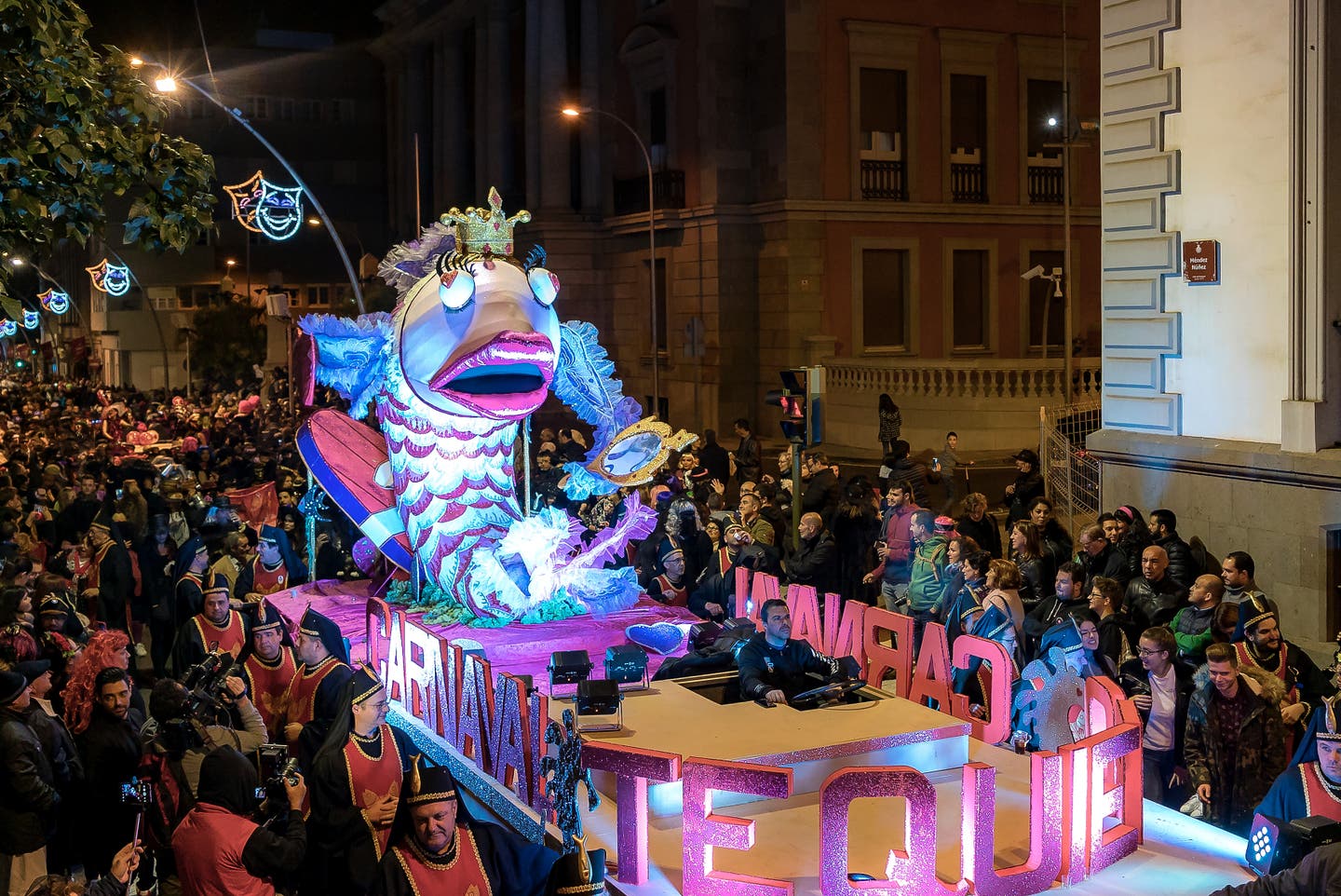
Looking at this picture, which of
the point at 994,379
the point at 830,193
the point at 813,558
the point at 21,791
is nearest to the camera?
the point at 21,791

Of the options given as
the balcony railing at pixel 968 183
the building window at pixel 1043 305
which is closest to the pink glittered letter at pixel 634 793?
the balcony railing at pixel 968 183

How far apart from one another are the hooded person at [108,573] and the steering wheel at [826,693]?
6925mm

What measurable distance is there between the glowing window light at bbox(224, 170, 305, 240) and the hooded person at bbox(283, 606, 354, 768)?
11972 mm

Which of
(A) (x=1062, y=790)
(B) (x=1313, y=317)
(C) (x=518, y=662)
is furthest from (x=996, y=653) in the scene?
(B) (x=1313, y=317)

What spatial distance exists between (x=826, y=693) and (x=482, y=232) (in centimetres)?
479

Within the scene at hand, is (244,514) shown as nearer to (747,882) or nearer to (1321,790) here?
(747,882)

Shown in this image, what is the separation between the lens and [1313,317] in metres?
13.3

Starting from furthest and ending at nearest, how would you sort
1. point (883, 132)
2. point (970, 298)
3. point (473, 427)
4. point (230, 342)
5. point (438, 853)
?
point (230, 342) < point (970, 298) < point (883, 132) < point (473, 427) < point (438, 853)

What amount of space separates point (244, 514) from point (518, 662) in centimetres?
664

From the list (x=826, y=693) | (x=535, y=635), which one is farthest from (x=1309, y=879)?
(x=535, y=635)

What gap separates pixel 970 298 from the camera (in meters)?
37.4

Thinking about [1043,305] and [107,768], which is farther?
[1043,305]

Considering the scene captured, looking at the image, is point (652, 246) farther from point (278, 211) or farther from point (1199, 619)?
point (1199, 619)

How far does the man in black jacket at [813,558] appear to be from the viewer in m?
13.9
